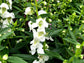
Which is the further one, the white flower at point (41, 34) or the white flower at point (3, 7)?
the white flower at point (3, 7)

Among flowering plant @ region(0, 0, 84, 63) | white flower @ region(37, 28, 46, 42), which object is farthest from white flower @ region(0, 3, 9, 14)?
white flower @ region(37, 28, 46, 42)

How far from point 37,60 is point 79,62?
1.22 feet

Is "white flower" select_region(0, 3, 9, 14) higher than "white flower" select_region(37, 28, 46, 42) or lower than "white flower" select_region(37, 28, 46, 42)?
higher

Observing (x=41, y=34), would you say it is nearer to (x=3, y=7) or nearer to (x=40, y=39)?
(x=40, y=39)

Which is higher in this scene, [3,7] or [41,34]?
[3,7]

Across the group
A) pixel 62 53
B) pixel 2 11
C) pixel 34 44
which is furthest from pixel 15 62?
pixel 2 11

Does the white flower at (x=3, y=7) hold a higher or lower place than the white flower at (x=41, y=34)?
higher

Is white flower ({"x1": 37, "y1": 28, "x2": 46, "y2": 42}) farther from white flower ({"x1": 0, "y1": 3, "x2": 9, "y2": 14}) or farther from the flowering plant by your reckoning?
white flower ({"x1": 0, "y1": 3, "x2": 9, "y2": 14})

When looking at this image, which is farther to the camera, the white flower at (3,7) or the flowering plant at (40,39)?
the white flower at (3,7)

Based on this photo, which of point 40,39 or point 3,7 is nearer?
point 40,39

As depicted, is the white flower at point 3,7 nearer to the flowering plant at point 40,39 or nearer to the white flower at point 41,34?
the flowering plant at point 40,39

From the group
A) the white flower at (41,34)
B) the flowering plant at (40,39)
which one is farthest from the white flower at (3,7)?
the white flower at (41,34)

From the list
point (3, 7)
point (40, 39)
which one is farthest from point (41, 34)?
point (3, 7)

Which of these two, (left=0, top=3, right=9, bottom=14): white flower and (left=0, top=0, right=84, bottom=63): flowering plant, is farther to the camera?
(left=0, top=3, right=9, bottom=14): white flower
